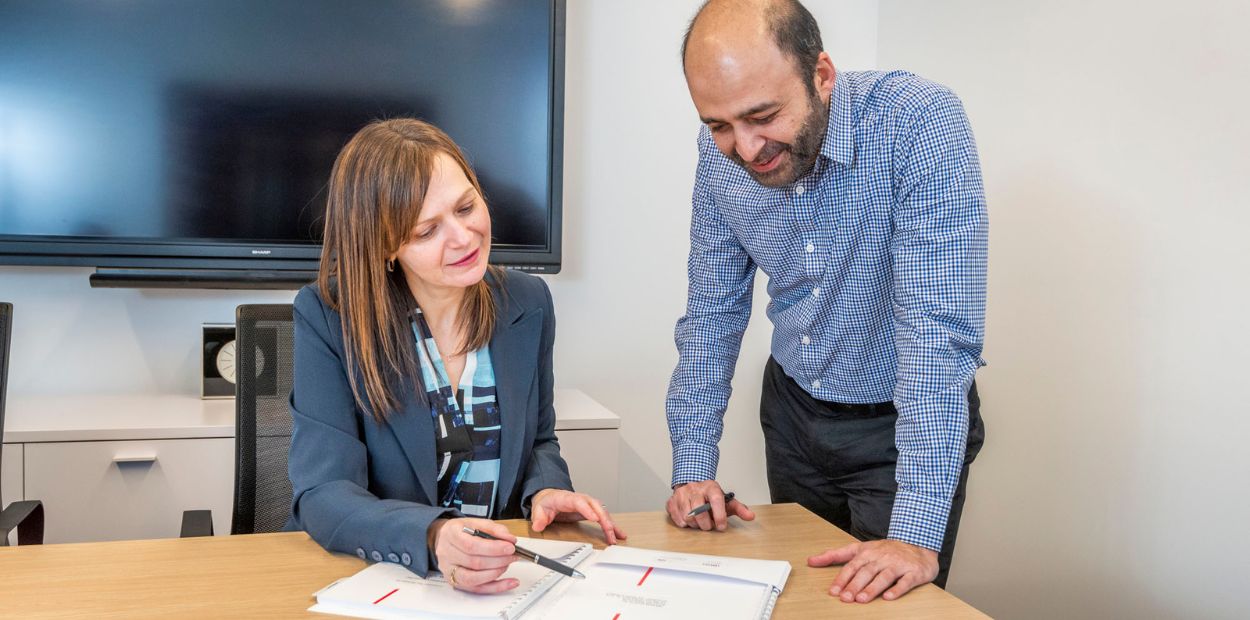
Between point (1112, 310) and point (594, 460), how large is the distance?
126 centimetres

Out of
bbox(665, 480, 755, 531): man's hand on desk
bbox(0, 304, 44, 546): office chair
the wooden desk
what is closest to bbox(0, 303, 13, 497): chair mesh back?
bbox(0, 304, 44, 546): office chair

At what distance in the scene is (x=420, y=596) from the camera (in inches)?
43.4

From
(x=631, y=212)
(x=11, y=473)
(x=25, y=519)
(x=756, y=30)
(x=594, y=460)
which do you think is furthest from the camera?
(x=631, y=212)

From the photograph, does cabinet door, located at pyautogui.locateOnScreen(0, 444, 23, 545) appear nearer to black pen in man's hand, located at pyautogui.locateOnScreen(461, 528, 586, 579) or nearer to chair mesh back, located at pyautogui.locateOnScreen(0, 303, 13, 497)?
chair mesh back, located at pyautogui.locateOnScreen(0, 303, 13, 497)

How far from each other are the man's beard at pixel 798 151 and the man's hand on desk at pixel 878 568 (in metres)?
0.53

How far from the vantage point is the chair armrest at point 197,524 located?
5.53 ft

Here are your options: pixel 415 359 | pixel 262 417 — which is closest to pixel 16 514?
pixel 262 417

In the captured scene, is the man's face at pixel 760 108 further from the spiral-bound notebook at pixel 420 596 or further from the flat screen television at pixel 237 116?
the flat screen television at pixel 237 116

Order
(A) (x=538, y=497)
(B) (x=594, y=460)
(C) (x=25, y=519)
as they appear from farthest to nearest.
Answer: (B) (x=594, y=460)
(C) (x=25, y=519)
(A) (x=538, y=497)

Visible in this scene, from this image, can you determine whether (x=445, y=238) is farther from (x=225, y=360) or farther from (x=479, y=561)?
(x=225, y=360)

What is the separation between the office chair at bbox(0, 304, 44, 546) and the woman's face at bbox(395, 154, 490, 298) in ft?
2.57

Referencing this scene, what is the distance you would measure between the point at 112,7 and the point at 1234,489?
277 cm

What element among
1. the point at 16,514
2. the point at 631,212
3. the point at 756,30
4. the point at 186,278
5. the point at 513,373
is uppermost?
the point at 756,30

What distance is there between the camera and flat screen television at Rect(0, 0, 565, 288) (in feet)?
8.16
